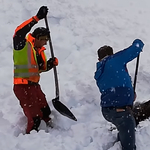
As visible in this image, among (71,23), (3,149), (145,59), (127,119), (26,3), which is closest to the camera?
(127,119)

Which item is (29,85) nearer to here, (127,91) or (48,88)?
(48,88)

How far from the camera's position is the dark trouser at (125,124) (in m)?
4.12

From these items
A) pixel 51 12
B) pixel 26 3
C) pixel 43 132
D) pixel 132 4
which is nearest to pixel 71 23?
pixel 51 12

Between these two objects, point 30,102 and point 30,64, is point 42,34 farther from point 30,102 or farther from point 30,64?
point 30,102

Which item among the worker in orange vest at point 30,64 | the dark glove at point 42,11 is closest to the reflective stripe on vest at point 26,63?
the worker in orange vest at point 30,64

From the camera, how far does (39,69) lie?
5.02m

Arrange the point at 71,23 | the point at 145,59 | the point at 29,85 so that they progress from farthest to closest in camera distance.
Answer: the point at 71,23 < the point at 145,59 < the point at 29,85

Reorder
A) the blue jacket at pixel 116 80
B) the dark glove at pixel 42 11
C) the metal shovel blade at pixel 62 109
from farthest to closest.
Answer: the metal shovel blade at pixel 62 109 < the dark glove at pixel 42 11 < the blue jacket at pixel 116 80

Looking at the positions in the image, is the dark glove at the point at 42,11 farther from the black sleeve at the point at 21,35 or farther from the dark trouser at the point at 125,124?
the dark trouser at the point at 125,124

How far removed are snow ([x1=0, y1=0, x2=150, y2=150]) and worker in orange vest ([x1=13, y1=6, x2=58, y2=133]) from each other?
0.32 m

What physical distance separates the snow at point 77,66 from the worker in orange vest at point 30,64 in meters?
0.32

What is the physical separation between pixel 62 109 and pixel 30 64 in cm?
95

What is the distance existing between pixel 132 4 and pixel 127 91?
5.09 meters

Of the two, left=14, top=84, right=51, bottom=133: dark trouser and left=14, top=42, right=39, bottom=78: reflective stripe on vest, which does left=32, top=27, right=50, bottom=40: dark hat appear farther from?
left=14, top=84, right=51, bottom=133: dark trouser
